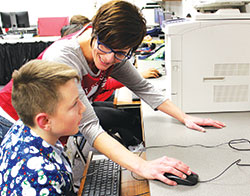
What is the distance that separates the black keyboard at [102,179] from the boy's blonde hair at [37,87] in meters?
0.38

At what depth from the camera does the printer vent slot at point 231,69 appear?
3.97 ft

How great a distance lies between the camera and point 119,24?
2.84ft

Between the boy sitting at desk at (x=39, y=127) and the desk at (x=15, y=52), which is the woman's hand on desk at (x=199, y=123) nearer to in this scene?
the boy sitting at desk at (x=39, y=127)

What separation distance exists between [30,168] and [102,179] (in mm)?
378

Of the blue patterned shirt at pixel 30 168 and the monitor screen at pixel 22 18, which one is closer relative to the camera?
the blue patterned shirt at pixel 30 168

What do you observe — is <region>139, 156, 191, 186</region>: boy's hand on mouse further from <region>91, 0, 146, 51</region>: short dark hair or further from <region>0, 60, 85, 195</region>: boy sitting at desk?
<region>91, 0, 146, 51</region>: short dark hair

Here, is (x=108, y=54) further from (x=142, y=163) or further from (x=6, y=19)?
(x=6, y=19)

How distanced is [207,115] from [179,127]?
194mm

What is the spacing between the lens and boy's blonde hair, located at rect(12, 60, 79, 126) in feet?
2.41

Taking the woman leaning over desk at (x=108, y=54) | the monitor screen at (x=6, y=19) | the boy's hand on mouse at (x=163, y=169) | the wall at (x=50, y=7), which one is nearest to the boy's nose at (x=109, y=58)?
the woman leaning over desk at (x=108, y=54)

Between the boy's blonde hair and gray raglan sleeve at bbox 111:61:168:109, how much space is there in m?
0.51

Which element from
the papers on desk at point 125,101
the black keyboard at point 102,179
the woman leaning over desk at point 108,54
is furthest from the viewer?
the papers on desk at point 125,101

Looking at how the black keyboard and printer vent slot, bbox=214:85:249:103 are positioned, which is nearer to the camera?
the black keyboard

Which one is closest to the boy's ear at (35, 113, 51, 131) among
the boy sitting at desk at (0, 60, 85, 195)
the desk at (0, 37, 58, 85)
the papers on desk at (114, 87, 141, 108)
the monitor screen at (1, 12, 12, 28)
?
the boy sitting at desk at (0, 60, 85, 195)
